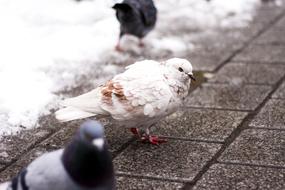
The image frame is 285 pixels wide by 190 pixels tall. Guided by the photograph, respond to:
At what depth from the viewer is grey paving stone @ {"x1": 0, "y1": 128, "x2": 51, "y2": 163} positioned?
3998 mm

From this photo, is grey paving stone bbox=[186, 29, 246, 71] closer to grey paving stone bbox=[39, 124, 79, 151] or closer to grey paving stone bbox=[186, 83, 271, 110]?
grey paving stone bbox=[186, 83, 271, 110]

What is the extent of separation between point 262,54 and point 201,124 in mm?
2140

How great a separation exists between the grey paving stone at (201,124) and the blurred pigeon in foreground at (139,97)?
38 centimetres

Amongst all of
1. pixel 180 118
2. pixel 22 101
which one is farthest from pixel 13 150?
pixel 180 118

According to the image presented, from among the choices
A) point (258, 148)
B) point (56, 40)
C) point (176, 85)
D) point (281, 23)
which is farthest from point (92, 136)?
point (281, 23)

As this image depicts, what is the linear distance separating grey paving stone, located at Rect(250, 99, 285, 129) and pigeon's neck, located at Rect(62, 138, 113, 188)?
212 cm

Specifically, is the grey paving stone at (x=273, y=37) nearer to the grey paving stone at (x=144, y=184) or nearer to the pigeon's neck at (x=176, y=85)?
the pigeon's neck at (x=176, y=85)

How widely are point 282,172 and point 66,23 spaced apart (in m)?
4.50

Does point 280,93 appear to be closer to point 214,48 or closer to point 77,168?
point 214,48

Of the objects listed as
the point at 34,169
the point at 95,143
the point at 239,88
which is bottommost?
the point at 239,88

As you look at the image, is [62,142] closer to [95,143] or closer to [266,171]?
[266,171]

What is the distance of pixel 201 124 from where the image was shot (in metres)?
4.50

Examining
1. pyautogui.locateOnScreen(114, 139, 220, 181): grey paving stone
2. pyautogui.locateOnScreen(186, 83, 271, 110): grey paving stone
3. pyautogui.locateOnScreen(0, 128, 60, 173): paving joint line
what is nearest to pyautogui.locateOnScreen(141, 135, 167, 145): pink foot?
pyautogui.locateOnScreen(114, 139, 220, 181): grey paving stone

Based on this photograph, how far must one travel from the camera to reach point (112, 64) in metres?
6.09
